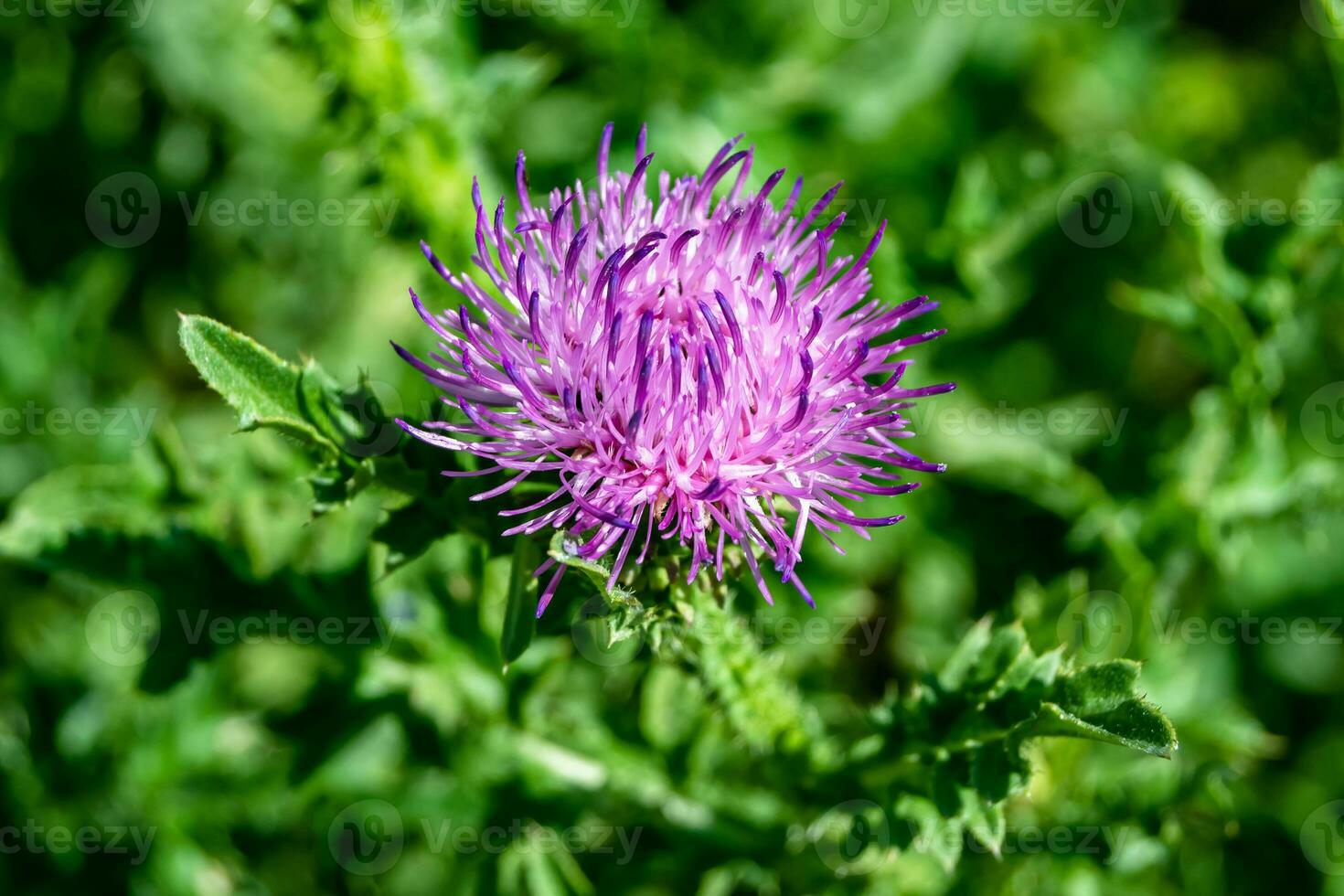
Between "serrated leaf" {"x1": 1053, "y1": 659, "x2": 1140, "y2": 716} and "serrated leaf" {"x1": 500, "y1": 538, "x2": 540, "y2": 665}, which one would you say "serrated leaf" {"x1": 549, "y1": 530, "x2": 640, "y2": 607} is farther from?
"serrated leaf" {"x1": 1053, "y1": 659, "x2": 1140, "y2": 716}

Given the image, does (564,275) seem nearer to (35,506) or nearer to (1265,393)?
(35,506)

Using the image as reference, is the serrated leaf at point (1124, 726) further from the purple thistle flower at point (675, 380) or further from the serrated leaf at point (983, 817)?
the purple thistle flower at point (675, 380)

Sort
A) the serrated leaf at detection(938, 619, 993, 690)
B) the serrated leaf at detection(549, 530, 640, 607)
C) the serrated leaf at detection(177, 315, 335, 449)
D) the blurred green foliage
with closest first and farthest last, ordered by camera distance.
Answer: the serrated leaf at detection(549, 530, 640, 607)
the serrated leaf at detection(177, 315, 335, 449)
the serrated leaf at detection(938, 619, 993, 690)
the blurred green foliage


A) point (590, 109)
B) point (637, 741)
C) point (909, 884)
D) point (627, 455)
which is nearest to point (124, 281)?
point (590, 109)

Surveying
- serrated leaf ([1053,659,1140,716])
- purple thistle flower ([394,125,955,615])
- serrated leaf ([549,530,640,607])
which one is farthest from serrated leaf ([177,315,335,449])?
serrated leaf ([1053,659,1140,716])

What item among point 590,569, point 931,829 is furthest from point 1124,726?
point 590,569

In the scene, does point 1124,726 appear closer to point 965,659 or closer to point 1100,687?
point 1100,687
